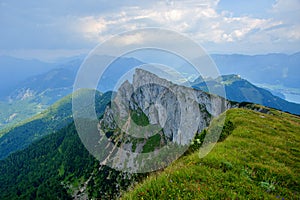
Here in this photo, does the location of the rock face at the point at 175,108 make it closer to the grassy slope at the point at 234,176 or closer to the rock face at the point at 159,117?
the rock face at the point at 159,117

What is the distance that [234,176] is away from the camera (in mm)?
8055

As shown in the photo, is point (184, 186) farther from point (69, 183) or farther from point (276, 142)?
point (69, 183)

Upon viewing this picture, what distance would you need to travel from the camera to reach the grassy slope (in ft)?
22.2

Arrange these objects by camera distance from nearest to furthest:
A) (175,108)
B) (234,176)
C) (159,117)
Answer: (234,176)
(175,108)
(159,117)

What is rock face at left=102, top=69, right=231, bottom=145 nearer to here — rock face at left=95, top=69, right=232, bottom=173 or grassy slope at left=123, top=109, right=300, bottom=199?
rock face at left=95, top=69, right=232, bottom=173

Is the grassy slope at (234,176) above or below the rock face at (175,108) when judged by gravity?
above

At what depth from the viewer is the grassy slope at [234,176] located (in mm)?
6768

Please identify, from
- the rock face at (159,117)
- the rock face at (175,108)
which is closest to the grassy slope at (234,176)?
the rock face at (175,108)

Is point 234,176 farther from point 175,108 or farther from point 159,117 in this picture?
point 159,117

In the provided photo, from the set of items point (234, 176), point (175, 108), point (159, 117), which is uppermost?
point (234, 176)

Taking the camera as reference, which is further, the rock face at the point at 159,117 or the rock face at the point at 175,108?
the rock face at the point at 159,117

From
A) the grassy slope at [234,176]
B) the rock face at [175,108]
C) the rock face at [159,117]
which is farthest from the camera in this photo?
the rock face at [159,117]

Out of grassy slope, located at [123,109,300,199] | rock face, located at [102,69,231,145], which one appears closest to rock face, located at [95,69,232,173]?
rock face, located at [102,69,231,145]

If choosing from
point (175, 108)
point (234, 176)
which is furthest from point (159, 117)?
point (234, 176)
